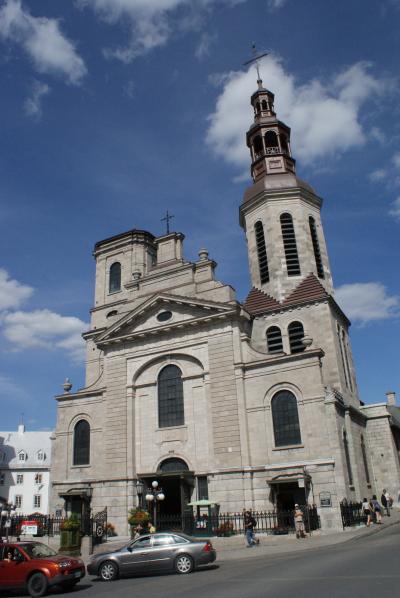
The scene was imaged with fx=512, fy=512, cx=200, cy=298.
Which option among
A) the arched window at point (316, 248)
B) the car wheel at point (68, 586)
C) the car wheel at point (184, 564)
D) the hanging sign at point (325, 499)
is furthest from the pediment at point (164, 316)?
the car wheel at point (68, 586)

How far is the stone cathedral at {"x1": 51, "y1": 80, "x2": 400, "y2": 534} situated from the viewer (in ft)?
90.7

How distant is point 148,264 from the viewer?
45.9m

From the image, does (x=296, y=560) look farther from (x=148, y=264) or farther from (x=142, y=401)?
(x=148, y=264)

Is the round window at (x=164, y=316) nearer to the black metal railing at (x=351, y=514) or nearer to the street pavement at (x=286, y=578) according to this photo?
the black metal railing at (x=351, y=514)

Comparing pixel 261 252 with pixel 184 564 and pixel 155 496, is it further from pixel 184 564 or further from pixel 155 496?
pixel 184 564

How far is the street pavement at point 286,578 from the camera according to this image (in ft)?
33.9

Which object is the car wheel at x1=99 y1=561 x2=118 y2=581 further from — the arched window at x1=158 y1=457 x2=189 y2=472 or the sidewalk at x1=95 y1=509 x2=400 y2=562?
the arched window at x1=158 y1=457 x2=189 y2=472

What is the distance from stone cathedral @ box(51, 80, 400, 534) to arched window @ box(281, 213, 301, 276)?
0.33ft

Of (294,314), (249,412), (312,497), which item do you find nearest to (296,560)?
(312,497)

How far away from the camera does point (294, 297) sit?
119 ft

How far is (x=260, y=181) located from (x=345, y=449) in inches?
904

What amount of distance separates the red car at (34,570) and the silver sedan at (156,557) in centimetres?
151

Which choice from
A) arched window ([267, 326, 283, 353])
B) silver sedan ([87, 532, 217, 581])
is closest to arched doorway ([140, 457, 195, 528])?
arched window ([267, 326, 283, 353])

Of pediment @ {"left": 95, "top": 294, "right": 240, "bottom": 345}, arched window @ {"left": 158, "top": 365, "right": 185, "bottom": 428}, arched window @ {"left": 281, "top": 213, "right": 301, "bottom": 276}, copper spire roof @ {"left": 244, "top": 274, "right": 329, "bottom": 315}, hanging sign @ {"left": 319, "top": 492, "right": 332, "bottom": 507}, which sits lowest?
hanging sign @ {"left": 319, "top": 492, "right": 332, "bottom": 507}
